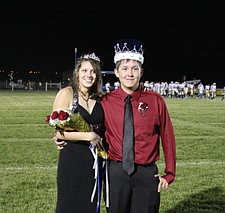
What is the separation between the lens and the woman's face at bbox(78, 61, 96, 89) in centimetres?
346

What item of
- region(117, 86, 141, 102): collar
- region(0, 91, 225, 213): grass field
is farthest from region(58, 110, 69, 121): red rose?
region(0, 91, 225, 213): grass field

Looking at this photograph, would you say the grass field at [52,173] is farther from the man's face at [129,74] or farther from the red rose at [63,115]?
the man's face at [129,74]

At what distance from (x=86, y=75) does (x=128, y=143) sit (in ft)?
2.87

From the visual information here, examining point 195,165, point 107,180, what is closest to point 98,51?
point 195,165

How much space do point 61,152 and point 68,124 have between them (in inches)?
14.5

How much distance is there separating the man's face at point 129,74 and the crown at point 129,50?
4cm

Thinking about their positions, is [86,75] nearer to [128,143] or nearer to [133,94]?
[133,94]

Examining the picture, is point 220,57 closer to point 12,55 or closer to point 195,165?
point 12,55

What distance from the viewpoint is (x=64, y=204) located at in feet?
10.9

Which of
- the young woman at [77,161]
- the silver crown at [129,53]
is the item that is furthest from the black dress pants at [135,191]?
the silver crown at [129,53]

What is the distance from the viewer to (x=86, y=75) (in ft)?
11.4

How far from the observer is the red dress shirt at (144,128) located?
2891mm

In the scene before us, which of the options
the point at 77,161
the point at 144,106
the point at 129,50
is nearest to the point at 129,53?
the point at 129,50

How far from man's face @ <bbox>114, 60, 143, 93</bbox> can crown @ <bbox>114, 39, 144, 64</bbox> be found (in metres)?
0.04
